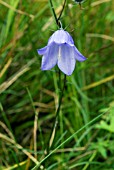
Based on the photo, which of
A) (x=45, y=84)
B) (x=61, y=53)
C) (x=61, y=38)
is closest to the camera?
(x=61, y=38)

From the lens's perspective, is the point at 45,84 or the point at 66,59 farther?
the point at 45,84

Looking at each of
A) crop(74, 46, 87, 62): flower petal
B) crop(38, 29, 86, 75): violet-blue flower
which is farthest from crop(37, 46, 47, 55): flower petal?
crop(74, 46, 87, 62): flower petal

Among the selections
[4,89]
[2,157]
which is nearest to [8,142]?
[2,157]

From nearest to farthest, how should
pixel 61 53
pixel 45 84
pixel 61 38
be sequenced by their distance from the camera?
1. pixel 61 38
2. pixel 61 53
3. pixel 45 84

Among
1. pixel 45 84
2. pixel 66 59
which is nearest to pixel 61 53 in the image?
pixel 66 59

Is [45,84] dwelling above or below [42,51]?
below

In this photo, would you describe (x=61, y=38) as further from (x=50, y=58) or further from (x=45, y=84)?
(x=45, y=84)

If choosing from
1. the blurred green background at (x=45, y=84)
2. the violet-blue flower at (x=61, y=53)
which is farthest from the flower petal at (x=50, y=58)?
the blurred green background at (x=45, y=84)

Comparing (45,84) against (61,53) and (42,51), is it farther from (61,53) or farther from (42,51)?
(42,51)

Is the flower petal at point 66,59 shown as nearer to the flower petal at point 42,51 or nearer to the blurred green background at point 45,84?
the flower petal at point 42,51
